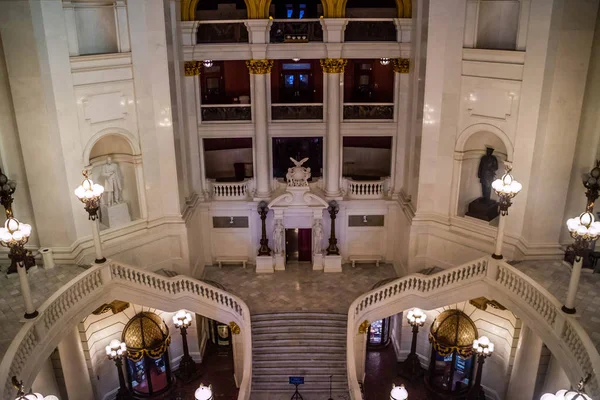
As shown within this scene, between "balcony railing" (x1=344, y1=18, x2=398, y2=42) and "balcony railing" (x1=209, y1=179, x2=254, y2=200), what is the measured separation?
5898 millimetres

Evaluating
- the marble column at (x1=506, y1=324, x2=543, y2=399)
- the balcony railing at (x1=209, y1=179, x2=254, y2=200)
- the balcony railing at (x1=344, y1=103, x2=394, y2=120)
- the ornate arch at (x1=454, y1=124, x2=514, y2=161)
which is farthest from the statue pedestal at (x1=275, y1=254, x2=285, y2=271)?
the marble column at (x1=506, y1=324, x2=543, y2=399)

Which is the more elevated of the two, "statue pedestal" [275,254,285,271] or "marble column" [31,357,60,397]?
"statue pedestal" [275,254,285,271]

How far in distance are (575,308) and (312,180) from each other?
31.8 ft

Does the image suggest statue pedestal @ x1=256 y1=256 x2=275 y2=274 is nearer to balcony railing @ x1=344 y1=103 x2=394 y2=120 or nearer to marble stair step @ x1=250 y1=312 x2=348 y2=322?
marble stair step @ x1=250 y1=312 x2=348 y2=322

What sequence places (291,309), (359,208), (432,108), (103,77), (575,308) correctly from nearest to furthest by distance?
(575,308) → (103,77) → (432,108) → (291,309) → (359,208)

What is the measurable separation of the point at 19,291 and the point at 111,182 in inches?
160

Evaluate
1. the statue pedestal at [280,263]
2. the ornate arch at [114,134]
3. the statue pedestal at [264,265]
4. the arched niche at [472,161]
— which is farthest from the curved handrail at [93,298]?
the arched niche at [472,161]

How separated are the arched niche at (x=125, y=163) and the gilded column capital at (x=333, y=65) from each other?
20.7ft

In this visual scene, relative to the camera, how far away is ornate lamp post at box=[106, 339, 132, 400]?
16.0 meters

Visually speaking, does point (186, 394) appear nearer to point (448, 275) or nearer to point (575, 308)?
point (448, 275)

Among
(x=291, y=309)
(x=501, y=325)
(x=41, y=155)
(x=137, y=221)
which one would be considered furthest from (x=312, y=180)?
(x=41, y=155)

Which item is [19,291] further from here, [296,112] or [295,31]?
[295,31]

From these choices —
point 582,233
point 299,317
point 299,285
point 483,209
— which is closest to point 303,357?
point 299,317

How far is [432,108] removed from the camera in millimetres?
16062
